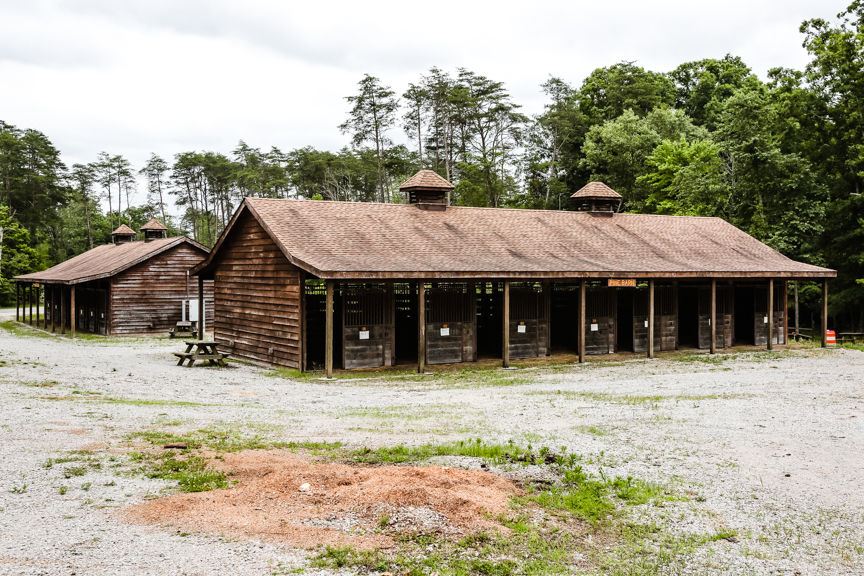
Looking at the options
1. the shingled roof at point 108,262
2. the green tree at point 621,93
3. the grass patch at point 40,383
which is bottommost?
the grass patch at point 40,383

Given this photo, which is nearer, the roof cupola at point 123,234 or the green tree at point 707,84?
the roof cupola at point 123,234

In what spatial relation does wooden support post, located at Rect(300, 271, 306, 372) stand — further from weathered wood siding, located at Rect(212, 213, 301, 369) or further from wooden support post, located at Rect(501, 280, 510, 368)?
wooden support post, located at Rect(501, 280, 510, 368)

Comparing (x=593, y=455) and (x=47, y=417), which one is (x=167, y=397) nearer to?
(x=47, y=417)

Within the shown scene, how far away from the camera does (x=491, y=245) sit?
761 inches

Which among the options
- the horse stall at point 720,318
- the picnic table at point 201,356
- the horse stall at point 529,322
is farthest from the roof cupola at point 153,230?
the horse stall at point 720,318

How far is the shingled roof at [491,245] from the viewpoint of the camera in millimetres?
16375

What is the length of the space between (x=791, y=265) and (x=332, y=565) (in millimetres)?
22919

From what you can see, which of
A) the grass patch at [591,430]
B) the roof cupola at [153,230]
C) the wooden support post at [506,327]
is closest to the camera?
the grass patch at [591,430]

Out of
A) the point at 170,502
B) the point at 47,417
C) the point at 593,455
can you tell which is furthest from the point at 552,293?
the point at 170,502

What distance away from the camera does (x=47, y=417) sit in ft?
30.2

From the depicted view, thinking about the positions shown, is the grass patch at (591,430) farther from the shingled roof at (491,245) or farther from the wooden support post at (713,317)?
the wooden support post at (713,317)

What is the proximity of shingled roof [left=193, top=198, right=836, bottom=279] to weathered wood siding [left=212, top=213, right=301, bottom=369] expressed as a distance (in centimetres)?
55

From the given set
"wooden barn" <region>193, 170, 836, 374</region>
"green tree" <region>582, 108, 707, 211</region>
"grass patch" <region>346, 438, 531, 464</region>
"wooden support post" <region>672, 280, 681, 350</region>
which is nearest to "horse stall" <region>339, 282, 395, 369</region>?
"wooden barn" <region>193, 170, 836, 374</region>

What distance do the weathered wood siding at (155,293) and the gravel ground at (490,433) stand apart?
10.1 meters
